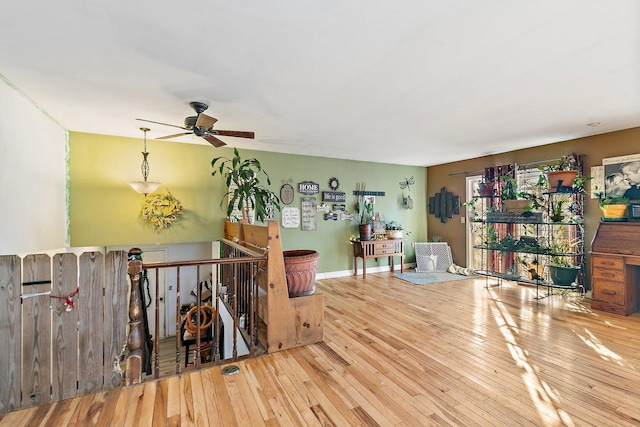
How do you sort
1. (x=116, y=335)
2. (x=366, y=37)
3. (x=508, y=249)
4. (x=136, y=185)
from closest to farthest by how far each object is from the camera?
(x=366, y=37)
(x=116, y=335)
(x=136, y=185)
(x=508, y=249)

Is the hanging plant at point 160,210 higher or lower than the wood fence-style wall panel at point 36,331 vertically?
higher

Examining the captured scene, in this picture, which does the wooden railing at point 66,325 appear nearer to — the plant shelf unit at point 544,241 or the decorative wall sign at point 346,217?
the decorative wall sign at point 346,217

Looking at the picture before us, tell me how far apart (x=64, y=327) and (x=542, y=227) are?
6196 mm

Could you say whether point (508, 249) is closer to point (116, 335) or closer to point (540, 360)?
point (540, 360)

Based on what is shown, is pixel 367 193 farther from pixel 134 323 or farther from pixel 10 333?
pixel 10 333

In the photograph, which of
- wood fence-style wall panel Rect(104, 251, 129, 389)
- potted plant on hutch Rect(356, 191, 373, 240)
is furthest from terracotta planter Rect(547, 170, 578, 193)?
wood fence-style wall panel Rect(104, 251, 129, 389)

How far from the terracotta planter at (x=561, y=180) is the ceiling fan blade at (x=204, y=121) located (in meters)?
4.70

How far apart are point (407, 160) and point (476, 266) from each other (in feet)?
8.84

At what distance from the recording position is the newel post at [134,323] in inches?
83.3

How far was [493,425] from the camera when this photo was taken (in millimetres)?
1707

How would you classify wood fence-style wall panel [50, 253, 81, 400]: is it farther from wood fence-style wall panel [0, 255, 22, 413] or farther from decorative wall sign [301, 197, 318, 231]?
decorative wall sign [301, 197, 318, 231]

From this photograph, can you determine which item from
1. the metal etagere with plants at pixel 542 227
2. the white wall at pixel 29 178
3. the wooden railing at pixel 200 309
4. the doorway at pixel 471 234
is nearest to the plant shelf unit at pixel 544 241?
the metal etagere with plants at pixel 542 227

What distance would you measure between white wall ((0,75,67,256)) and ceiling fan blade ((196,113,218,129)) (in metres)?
1.57

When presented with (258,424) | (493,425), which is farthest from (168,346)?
(493,425)
